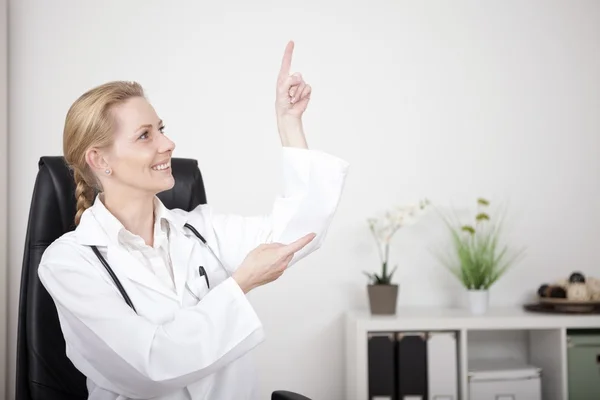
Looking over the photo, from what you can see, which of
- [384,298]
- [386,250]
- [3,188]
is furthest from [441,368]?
[3,188]

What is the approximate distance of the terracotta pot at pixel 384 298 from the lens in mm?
2609

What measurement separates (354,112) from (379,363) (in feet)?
3.68

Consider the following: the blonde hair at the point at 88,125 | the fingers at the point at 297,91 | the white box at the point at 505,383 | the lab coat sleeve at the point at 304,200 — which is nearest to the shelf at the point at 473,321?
the white box at the point at 505,383

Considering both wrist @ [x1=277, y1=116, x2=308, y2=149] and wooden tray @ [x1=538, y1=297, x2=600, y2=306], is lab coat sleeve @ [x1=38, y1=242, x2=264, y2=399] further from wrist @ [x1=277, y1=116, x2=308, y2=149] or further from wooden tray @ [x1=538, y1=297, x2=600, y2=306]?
wooden tray @ [x1=538, y1=297, x2=600, y2=306]

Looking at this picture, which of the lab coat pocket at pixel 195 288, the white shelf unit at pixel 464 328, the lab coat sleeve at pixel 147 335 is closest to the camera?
the lab coat sleeve at pixel 147 335

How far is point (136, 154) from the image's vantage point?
1.53m

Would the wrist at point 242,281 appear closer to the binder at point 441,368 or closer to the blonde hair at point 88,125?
the blonde hair at point 88,125

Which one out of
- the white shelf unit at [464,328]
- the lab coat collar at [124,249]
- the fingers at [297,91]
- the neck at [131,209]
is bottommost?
the white shelf unit at [464,328]

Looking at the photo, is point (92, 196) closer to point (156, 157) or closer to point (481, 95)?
point (156, 157)

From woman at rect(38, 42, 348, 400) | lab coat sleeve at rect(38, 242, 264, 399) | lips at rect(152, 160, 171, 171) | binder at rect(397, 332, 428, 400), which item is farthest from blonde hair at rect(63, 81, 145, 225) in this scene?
binder at rect(397, 332, 428, 400)


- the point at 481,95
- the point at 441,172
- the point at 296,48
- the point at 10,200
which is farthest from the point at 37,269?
the point at 481,95

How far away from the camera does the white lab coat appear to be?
1.26 metres

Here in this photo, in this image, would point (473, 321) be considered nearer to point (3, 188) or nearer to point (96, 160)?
point (96, 160)

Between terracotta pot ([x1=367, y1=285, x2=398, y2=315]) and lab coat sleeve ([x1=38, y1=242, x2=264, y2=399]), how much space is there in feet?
4.49
